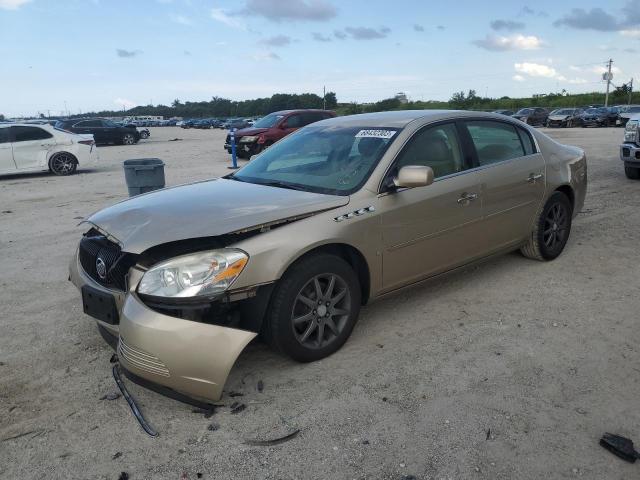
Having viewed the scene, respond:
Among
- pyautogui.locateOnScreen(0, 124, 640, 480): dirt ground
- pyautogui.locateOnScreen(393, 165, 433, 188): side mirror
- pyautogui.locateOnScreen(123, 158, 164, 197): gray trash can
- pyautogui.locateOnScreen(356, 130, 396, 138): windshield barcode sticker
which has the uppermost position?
pyautogui.locateOnScreen(356, 130, 396, 138): windshield barcode sticker

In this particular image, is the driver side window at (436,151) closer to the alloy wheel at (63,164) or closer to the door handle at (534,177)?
the door handle at (534,177)

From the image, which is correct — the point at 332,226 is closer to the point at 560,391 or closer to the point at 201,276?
the point at 201,276

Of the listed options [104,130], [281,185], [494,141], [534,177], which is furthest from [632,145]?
[104,130]

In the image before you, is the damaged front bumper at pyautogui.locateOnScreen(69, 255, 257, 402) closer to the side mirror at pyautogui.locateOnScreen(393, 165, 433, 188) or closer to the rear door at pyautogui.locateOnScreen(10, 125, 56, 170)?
the side mirror at pyautogui.locateOnScreen(393, 165, 433, 188)

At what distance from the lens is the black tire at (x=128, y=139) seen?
29.0 meters

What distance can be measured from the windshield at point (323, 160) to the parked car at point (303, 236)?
0.02 metres

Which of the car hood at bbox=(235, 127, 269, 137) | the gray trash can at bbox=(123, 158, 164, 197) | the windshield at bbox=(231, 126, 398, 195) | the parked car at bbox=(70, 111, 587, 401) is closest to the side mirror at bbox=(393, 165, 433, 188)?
the parked car at bbox=(70, 111, 587, 401)

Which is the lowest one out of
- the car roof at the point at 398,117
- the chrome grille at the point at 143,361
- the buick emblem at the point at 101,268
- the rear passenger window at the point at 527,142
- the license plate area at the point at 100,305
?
the chrome grille at the point at 143,361

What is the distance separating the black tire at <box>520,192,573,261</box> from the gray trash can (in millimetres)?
4553

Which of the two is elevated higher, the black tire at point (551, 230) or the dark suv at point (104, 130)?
the dark suv at point (104, 130)

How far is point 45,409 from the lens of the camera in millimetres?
3021

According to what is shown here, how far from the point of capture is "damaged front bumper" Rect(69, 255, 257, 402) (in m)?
2.76

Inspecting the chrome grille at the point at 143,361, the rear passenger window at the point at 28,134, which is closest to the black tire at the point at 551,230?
the chrome grille at the point at 143,361

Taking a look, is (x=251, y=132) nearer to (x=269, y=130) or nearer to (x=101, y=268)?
(x=269, y=130)
